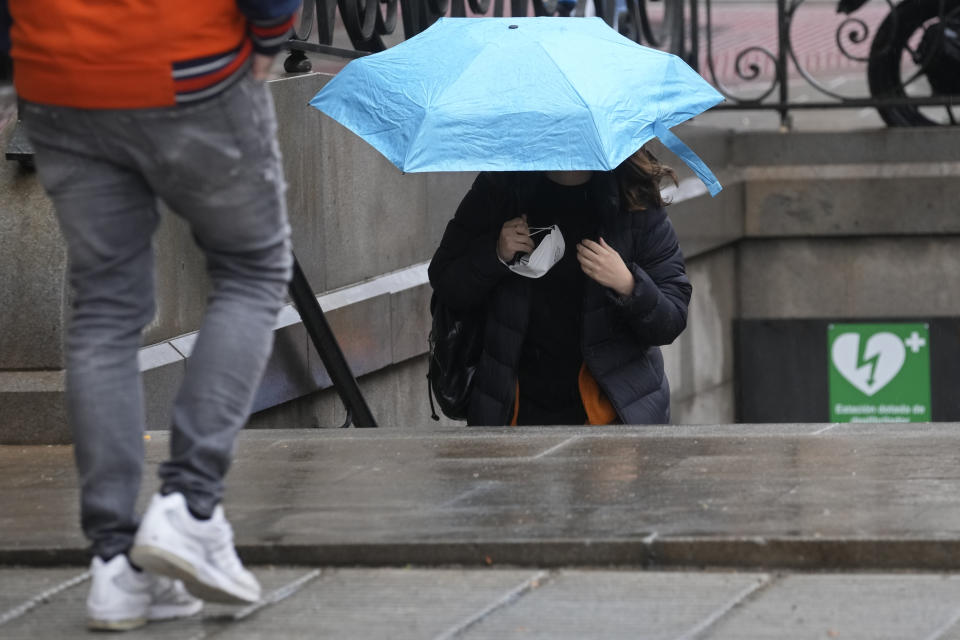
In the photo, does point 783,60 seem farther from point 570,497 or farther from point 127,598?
point 127,598

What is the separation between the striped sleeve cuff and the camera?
2.75 m

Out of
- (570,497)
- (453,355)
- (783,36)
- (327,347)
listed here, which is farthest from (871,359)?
(570,497)

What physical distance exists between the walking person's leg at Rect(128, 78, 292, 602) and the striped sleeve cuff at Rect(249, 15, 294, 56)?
7 centimetres

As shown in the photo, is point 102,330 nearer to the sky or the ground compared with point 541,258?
nearer to the sky

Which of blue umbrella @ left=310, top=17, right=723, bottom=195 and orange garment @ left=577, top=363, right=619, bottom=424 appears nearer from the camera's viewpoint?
blue umbrella @ left=310, top=17, right=723, bottom=195

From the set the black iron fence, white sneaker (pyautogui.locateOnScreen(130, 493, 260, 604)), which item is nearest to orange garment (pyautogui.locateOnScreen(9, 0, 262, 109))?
white sneaker (pyautogui.locateOnScreen(130, 493, 260, 604))

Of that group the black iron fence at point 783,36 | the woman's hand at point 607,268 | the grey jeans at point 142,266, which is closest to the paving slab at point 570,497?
the woman's hand at point 607,268

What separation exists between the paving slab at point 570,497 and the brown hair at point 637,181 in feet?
2.31

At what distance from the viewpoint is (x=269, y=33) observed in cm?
277

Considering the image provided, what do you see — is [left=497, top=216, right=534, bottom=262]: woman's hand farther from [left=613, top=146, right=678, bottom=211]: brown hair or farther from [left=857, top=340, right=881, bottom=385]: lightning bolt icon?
[left=857, top=340, right=881, bottom=385]: lightning bolt icon

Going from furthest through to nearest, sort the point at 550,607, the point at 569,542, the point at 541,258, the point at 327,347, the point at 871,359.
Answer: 1. the point at 871,359
2. the point at 327,347
3. the point at 541,258
4. the point at 569,542
5. the point at 550,607

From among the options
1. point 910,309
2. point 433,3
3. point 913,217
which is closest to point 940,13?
point 913,217

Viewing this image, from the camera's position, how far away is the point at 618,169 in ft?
15.9

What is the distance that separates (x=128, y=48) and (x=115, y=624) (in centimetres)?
103
